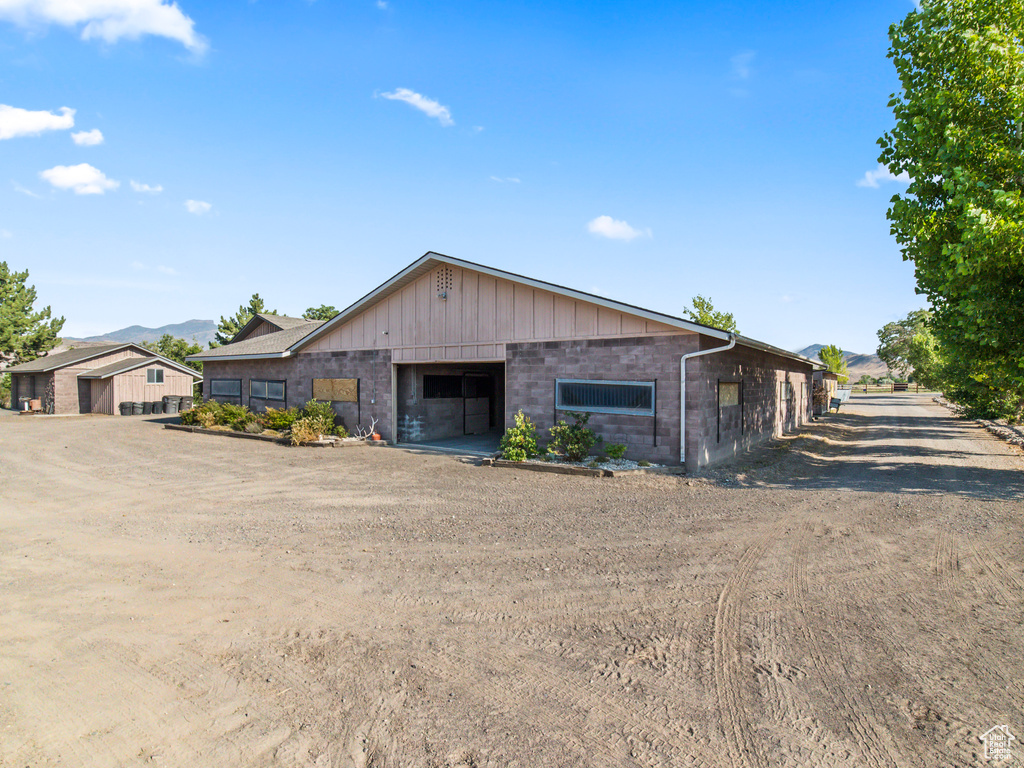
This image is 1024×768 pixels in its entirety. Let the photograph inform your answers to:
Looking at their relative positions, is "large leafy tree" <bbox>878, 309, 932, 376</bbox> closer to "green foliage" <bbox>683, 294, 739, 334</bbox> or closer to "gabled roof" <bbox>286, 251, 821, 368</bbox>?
"green foliage" <bbox>683, 294, 739, 334</bbox>

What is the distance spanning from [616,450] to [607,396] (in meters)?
1.31

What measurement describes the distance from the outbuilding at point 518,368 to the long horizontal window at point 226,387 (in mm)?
221

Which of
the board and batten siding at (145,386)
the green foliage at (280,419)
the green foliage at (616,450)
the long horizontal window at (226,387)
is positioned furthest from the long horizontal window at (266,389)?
the board and batten siding at (145,386)

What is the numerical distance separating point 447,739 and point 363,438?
14.1m

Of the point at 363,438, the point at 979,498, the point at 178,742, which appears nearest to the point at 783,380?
the point at 979,498

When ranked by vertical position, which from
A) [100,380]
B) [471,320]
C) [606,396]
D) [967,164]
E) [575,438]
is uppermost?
[967,164]

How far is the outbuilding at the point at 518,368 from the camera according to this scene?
11758 mm

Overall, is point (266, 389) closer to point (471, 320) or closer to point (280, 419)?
point (280, 419)

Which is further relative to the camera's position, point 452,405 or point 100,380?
point 100,380

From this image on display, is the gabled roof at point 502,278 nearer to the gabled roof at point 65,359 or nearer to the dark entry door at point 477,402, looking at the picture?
the dark entry door at point 477,402

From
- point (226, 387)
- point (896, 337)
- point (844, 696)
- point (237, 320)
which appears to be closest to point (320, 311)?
point (237, 320)

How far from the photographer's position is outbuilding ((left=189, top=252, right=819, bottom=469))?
11758 millimetres

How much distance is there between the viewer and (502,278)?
541 inches

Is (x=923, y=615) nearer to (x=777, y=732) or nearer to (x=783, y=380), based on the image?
(x=777, y=732)
